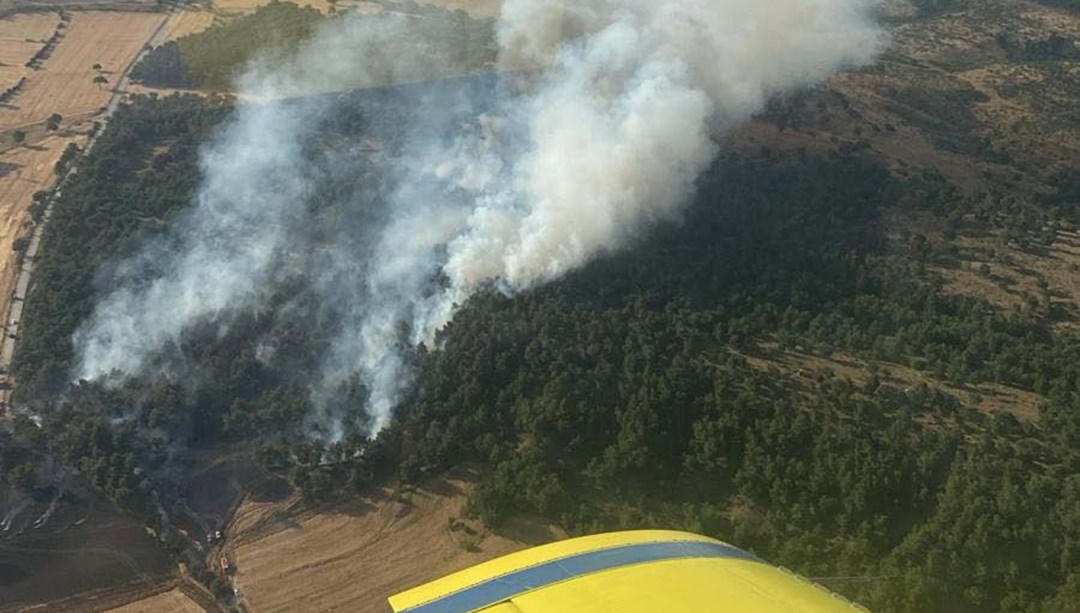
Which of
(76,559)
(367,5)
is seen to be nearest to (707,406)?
(76,559)

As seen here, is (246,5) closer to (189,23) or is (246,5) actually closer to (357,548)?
(189,23)

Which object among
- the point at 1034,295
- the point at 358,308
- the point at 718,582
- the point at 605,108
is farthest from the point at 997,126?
the point at 718,582

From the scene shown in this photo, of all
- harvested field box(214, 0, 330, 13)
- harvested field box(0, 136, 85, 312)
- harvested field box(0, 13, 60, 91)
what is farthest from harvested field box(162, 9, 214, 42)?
harvested field box(0, 136, 85, 312)

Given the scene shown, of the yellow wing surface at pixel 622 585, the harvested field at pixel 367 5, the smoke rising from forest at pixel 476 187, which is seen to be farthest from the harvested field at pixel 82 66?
the yellow wing surface at pixel 622 585

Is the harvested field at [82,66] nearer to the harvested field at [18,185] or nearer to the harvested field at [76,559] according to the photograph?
the harvested field at [18,185]

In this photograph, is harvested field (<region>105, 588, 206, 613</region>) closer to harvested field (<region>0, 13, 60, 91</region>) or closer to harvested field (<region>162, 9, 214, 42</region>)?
harvested field (<region>0, 13, 60, 91</region>)

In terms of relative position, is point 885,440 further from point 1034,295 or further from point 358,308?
point 358,308

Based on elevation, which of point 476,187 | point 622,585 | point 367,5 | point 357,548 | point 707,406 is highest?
point 367,5
